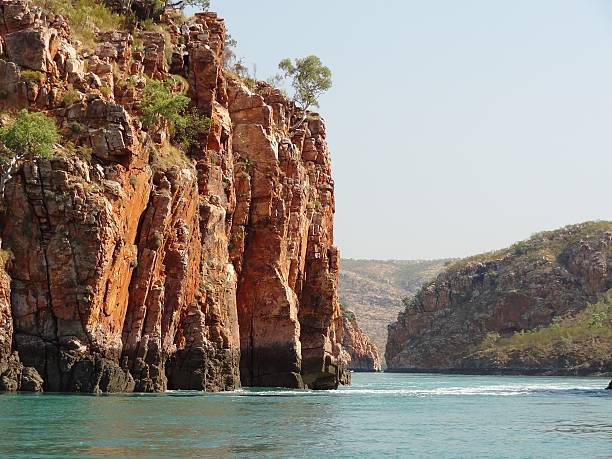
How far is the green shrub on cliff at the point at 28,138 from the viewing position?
70.0 metres

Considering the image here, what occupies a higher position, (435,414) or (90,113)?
(90,113)

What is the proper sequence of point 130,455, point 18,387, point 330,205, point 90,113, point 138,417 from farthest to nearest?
point 330,205 → point 90,113 → point 18,387 → point 138,417 → point 130,455

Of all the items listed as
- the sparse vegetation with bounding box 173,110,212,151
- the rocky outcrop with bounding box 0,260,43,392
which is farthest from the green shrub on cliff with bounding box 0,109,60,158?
the sparse vegetation with bounding box 173,110,212,151

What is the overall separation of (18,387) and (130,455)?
83.1ft

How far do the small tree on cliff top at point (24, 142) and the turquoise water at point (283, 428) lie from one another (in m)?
13.4

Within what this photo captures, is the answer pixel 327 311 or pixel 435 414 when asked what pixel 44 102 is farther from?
pixel 327 311

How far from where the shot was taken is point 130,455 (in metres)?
44.0

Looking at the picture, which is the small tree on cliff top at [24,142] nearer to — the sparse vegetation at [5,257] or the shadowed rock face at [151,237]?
the shadowed rock face at [151,237]

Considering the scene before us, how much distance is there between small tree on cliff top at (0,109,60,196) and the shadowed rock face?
625 mm

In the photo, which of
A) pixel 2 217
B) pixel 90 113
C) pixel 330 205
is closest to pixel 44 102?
pixel 90 113

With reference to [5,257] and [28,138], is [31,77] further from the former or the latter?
[5,257]

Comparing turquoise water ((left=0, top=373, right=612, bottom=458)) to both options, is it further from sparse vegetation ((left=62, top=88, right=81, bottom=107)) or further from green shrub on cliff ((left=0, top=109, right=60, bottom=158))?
sparse vegetation ((left=62, top=88, right=81, bottom=107))

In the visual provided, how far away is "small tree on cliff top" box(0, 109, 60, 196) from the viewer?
70000 mm

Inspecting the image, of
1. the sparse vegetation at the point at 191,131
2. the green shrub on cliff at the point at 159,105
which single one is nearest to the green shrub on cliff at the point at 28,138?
the green shrub on cliff at the point at 159,105
